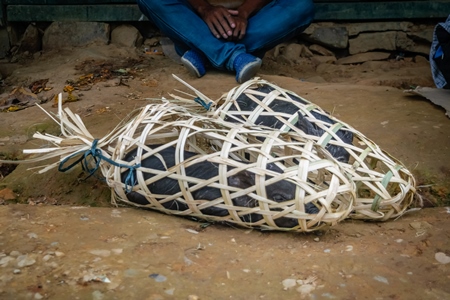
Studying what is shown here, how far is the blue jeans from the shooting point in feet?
11.6

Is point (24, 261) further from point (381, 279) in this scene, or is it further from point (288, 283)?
point (381, 279)

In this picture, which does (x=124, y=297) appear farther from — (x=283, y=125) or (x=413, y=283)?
(x=283, y=125)

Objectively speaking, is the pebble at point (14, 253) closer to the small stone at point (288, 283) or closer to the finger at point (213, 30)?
the small stone at point (288, 283)

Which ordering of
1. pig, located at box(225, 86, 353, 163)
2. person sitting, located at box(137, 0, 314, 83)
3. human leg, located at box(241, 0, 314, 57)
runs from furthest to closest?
human leg, located at box(241, 0, 314, 57), person sitting, located at box(137, 0, 314, 83), pig, located at box(225, 86, 353, 163)

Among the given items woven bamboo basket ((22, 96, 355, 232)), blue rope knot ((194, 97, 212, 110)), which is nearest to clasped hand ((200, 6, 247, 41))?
blue rope knot ((194, 97, 212, 110))

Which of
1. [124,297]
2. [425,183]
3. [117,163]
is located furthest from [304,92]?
[124,297]

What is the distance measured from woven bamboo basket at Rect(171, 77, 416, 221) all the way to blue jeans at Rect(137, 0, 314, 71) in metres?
1.45

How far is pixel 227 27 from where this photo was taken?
11.6 feet

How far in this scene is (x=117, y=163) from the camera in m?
1.76

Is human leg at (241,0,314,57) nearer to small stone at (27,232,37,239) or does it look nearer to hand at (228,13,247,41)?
hand at (228,13,247,41)

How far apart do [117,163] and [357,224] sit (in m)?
0.77

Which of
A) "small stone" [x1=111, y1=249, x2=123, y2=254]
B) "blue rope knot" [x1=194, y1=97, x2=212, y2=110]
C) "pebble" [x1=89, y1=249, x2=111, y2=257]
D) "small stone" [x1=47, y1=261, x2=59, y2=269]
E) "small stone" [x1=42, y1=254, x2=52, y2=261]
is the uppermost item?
"blue rope knot" [x1=194, y1=97, x2=212, y2=110]

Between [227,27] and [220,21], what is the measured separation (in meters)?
0.06

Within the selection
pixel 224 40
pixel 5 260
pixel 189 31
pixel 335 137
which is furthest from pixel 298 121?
pixel 189 31
